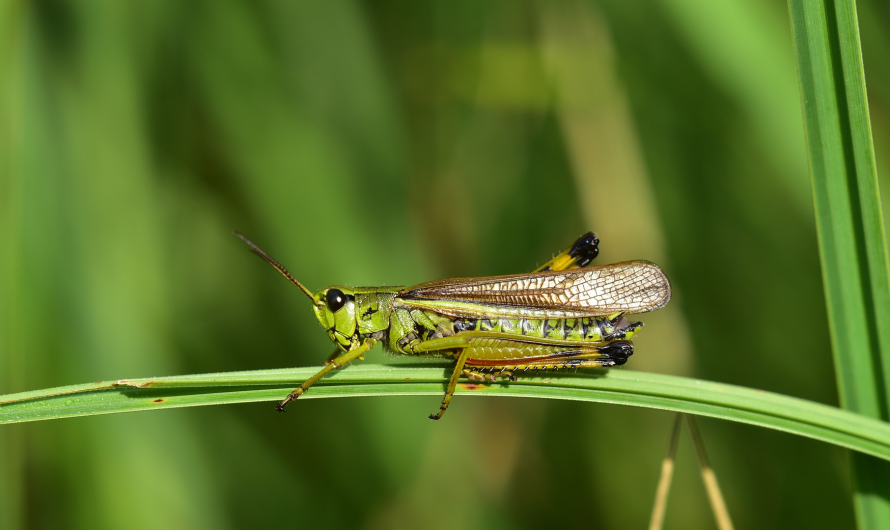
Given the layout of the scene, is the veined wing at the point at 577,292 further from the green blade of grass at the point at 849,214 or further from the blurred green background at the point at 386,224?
the blurred green background at the point at 386,224

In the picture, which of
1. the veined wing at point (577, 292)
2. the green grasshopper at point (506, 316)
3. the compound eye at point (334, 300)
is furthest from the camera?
the compound eye at point (334, 300)

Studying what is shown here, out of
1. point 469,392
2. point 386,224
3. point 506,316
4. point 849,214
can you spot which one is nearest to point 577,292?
point 506,316

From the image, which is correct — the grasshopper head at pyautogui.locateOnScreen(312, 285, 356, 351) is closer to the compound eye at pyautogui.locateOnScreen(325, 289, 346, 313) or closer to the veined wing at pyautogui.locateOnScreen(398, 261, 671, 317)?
the compound eye at pyautogui.locateOnScreen(325, 289, 346, 313)

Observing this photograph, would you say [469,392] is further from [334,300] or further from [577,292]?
[334,300]

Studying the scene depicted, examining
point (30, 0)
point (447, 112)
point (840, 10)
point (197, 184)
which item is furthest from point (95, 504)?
point (840, 10)

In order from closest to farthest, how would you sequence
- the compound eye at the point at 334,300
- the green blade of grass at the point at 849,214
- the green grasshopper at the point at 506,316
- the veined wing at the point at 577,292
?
the green blade of grass at the point at 849,214, the green grasshopper at the point at 506,316, the veined wing at the point at 577,292, the compound eye at the point at 334,300

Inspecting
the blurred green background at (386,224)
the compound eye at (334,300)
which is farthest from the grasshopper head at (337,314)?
the blurred green background at (386,224)

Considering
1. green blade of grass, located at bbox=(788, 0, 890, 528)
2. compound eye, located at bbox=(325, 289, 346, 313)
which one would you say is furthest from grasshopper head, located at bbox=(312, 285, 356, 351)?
green blade of grass, located at bbox=(788, 0, 890, 528)
